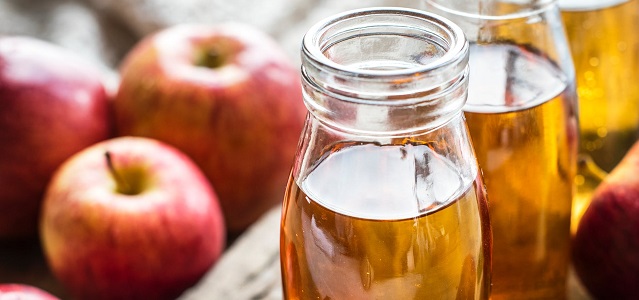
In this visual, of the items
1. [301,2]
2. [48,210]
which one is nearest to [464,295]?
[48,210]

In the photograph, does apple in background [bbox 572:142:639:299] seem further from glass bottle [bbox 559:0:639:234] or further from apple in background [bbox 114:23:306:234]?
apple in background [bbox 114:23:306:234]

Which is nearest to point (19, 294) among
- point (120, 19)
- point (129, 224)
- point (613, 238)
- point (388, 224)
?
point (129, 224)

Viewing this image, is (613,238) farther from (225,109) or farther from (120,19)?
(120,19)

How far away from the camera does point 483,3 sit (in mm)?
542

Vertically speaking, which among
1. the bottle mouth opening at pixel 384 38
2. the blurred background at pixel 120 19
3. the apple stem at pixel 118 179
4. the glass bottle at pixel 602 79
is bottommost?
the blurred background at pixel 120 19

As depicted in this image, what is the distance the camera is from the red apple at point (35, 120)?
852 mm

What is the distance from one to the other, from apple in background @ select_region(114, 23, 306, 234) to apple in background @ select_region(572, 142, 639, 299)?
36 centimetres

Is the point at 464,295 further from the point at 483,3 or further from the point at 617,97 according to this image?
the point at 617,97

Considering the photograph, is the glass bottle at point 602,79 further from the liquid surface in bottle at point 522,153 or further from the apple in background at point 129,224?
the apple in background at point 129,224

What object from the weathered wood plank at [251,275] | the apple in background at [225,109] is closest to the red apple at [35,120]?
the apple in background at [225,109]

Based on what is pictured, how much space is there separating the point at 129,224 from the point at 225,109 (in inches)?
7.1

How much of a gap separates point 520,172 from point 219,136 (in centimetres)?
40

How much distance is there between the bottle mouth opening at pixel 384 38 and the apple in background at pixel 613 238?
27cm

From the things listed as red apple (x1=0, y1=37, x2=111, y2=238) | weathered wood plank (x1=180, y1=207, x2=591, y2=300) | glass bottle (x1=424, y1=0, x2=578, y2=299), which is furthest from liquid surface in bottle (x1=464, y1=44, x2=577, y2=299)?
red apple (x1=0, y1=37, x2=111, y2=238)
